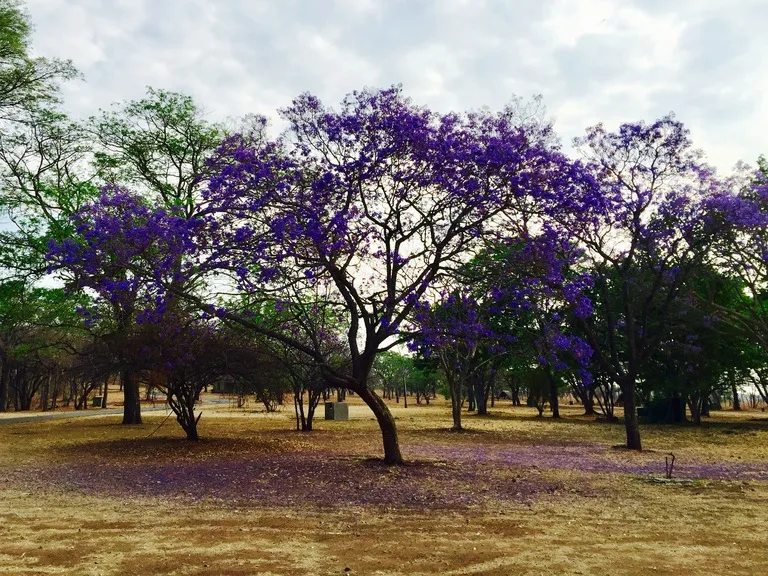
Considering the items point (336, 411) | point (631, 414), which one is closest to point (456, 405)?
point (631, 414)

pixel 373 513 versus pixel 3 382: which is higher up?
pixel 3 382

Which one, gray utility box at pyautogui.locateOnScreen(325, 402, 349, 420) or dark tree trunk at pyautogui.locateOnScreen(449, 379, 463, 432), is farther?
gray utility box at pyautogui.locateOnScreen(325, 402, 349, 420)

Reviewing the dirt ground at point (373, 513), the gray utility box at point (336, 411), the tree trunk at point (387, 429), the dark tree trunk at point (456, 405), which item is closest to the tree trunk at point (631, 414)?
the dirt ground at point (373, 513)

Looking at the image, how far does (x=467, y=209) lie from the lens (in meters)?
12.4

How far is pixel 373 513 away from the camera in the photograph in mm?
8484

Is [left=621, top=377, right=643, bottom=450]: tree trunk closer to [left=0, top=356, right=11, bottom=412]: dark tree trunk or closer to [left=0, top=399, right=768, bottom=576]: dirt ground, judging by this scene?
[left=0, top=399, right=768, bottom=576]: dirt ground

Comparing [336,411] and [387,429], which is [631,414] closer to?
[387,429]

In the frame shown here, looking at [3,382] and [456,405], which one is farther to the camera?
[3,382]

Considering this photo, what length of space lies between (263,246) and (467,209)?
4.20 m

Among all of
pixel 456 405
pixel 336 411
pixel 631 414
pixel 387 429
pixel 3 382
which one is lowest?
pixel 336 411

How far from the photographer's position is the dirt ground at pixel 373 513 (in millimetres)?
5961

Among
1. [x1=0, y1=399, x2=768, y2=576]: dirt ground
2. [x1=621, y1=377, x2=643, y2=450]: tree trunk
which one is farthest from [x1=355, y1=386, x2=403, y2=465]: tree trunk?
[x1=621, y1=377, x2=643, y2=450]: tree trunk

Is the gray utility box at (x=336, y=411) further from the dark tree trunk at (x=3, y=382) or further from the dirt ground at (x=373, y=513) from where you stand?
the dark tree trunk at (x=3, y=382)

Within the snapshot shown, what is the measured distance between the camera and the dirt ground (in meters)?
5.96
